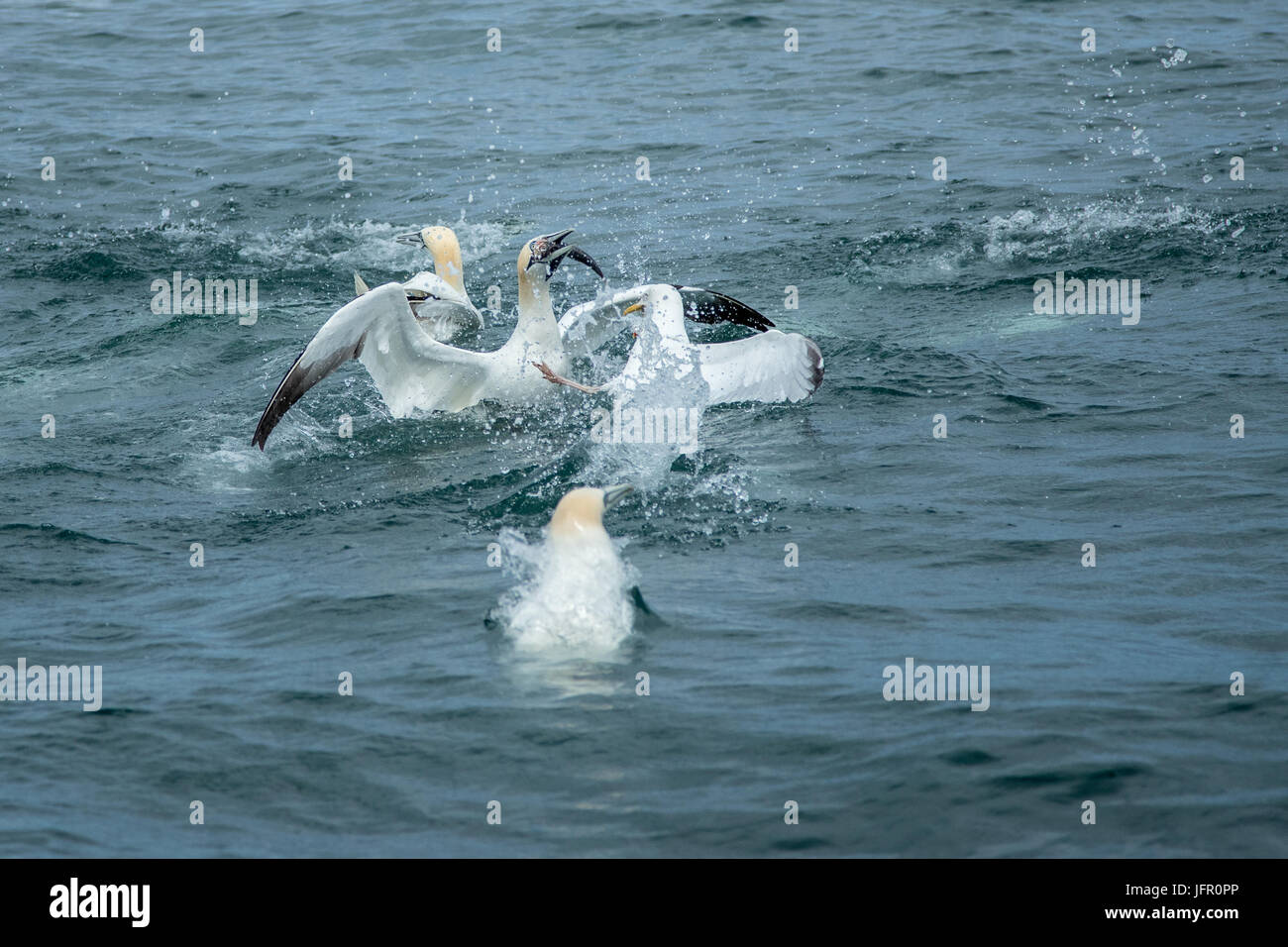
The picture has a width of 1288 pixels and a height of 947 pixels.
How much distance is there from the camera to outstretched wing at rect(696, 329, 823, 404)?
32.7 feet

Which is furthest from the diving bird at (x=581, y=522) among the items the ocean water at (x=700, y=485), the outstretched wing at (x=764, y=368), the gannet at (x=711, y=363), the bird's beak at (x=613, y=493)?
the outstretched wing at (x=764, y=368)

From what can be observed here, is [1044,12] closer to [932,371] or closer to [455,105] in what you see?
[455,105]

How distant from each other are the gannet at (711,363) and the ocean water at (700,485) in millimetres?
225

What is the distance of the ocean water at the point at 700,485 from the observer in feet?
17.9

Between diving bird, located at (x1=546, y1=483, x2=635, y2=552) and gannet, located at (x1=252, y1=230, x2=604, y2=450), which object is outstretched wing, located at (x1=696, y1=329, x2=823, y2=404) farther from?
diving bird, located at (x1=546, y1=483, x2=635, y2=552)

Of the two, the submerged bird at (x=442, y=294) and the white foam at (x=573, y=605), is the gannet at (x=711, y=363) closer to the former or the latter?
the submerged bird at (x=442, y=294)

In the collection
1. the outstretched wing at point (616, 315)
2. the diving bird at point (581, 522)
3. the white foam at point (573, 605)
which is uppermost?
the outstretched wing at point (616, 315)

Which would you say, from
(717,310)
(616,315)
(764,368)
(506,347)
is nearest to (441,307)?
(506,347)

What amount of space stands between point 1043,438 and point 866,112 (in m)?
9.97

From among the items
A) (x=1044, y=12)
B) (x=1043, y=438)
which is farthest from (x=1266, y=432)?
(x=1044, y=12)

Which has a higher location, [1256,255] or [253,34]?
[253,34]

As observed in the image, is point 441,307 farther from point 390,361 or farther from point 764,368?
point 764,368

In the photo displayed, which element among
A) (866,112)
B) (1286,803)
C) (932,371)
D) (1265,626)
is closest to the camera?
(1286,803)
